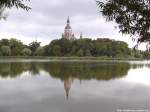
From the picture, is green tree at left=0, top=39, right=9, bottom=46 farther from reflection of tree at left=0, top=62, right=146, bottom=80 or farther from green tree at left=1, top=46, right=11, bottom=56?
reflection of tree at left=0, top=62, right=146, bottom=80

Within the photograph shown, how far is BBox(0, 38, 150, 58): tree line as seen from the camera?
321 feet

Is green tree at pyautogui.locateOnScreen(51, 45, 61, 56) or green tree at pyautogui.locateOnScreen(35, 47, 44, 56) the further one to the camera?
green tree at pyautogui.locateOnScreen(35, 47, 44, 56)

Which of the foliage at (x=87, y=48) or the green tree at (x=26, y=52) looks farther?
the foliage at (x=87, y=48)

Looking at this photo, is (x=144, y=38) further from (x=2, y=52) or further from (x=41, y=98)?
(x=2, y=52)

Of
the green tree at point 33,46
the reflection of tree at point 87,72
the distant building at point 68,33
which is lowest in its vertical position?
the reflection of tree at point 87,72

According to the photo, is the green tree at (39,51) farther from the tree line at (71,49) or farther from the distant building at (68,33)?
the distant building at (68,33)

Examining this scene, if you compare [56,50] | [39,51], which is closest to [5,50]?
[39,51]

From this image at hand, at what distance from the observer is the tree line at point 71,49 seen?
97750mm

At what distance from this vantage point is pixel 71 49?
10312 cm

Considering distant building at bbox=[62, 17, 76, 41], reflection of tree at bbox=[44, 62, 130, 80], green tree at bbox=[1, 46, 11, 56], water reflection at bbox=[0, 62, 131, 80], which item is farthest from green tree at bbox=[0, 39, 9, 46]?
reflection of tree at bbox=[44, 62, 130, 80]

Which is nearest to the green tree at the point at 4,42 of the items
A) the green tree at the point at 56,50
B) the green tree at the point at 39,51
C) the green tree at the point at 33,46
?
the green tree at the point at 39,51

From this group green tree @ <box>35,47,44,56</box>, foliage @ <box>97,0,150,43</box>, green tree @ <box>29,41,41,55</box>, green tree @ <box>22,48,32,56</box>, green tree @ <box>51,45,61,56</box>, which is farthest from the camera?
green tree @ <box>29,41,41,55</box>

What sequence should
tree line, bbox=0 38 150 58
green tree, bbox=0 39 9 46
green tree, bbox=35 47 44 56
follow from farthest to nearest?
green tree, bbox=35 47 44 56 → tree line, bbox=0 38 150 58 → green tree, bbox=0 39 9 46

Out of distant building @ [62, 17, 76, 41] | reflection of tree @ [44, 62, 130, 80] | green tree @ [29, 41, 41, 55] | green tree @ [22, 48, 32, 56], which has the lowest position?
reflection of tree @ [44, 62, 130, 80]
